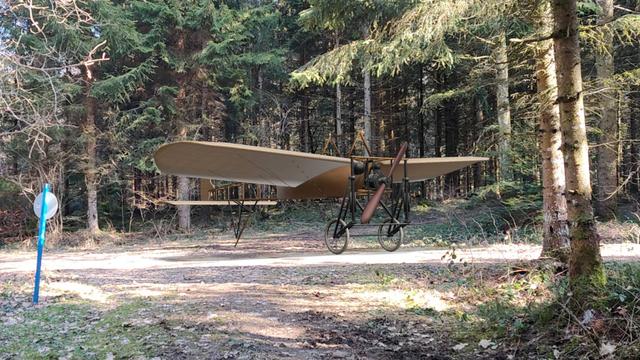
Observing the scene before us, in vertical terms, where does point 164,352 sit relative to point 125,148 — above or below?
below

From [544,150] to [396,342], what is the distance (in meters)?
3.64

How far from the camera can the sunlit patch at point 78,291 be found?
661 cm

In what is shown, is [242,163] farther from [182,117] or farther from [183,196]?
[182,117]

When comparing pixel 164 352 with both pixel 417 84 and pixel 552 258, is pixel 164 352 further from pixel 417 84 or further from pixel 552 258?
pixel 417 84

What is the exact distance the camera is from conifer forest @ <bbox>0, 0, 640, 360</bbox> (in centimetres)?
417

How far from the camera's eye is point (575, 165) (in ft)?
13.3

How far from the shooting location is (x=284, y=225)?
65.5 feet

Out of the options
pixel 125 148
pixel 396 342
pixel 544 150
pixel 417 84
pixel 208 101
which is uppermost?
pixel 417 84

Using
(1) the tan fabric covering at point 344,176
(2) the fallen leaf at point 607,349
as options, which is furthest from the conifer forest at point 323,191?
(1) the tan fabric covering at point 344,176

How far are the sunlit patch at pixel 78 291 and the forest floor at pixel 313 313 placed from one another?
17 millimetres

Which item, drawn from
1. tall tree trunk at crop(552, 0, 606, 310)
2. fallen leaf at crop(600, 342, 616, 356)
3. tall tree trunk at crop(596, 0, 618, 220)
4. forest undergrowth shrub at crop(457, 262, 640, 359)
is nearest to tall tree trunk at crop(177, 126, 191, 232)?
tall tree trunk at crop(596, 0, 618, 220)

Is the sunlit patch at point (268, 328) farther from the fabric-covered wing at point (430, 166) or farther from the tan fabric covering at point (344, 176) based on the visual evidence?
the fabric-covered wing at point (430, 166)

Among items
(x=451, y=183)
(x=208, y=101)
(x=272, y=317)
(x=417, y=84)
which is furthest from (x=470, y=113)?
(x=272, y=317)

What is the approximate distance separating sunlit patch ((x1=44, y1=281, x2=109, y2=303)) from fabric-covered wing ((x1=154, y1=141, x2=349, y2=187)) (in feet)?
8.53
